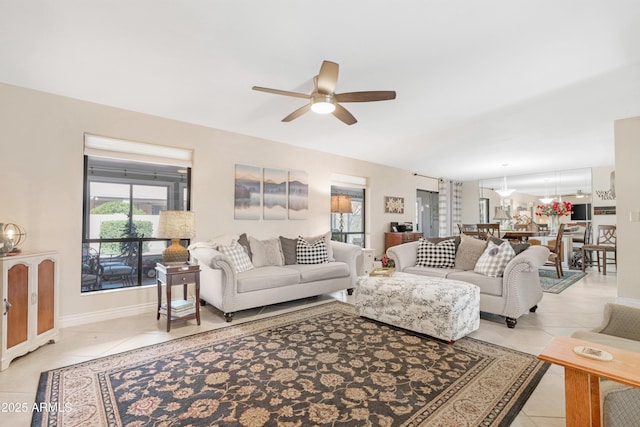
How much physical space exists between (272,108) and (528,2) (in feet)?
8.32

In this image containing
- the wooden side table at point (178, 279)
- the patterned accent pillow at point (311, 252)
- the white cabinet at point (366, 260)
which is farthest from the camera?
the white cabinet at point (366, 260)

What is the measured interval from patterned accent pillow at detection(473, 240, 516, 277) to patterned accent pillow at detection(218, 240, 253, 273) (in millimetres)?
2804

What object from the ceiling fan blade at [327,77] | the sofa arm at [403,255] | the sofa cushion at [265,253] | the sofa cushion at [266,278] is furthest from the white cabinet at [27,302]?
the sofa arm at [403,255]

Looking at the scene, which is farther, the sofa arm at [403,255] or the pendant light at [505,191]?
the pendant light at [505,191]

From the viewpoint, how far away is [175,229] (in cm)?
333

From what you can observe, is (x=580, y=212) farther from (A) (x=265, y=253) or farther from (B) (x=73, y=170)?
(B) (x=73, y=170)

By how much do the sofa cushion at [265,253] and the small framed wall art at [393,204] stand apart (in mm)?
3454

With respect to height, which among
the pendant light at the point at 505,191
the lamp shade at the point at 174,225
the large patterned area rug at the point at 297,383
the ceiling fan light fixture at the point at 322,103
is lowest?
the large patterned area rug at the point at 297,383

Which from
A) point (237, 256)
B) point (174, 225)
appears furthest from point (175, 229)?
point (237, 256)

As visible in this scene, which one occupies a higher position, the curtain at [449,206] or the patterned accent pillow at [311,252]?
the curtain at [449,206]

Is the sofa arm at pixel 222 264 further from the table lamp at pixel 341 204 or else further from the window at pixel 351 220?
the window at pixel 351 220

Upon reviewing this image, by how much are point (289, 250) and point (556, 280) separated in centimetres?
488

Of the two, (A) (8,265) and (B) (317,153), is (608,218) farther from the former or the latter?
(A) (8,265)

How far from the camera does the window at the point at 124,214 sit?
355cm
